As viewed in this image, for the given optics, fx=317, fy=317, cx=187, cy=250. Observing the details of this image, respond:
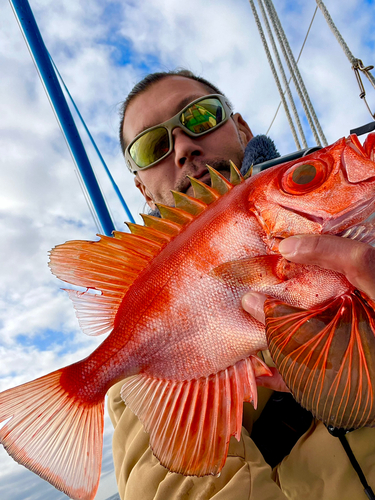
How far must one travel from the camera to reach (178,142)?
229 cm

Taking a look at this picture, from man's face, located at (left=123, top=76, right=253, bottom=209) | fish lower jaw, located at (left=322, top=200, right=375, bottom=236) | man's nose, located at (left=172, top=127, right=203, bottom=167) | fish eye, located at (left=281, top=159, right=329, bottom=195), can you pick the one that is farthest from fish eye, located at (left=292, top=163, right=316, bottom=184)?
man's nose, located at (left=172, top=127, right=203, bottom=167)

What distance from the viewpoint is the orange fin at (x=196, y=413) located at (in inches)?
37.7

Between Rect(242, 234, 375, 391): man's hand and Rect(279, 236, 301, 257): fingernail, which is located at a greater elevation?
Rect(279, 236, 301, 257): fingernail

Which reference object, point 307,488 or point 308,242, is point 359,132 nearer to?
point 308,242

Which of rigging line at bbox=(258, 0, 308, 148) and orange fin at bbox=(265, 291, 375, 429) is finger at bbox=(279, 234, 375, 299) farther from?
rigging line at bbox=(258, 0, 308, 148)

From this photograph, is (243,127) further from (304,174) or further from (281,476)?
(281,476)

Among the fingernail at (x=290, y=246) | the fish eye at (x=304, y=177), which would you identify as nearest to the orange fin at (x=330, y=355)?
the fingernail at (x=290, y=246)

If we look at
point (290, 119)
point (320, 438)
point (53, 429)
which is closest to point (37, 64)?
point (290, 119)

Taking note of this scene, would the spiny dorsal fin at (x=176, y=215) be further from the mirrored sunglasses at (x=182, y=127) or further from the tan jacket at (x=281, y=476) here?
the mirrored sunglasses at (x=182, y=127)

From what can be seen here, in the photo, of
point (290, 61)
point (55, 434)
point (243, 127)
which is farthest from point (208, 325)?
point (290, 61)

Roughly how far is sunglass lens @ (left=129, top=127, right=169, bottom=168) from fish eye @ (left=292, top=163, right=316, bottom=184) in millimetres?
1657

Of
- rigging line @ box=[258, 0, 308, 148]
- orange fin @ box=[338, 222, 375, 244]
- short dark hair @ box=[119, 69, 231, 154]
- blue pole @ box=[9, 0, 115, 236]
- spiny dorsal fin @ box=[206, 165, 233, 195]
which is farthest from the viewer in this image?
blue pole @ box=[9, 0, 115, 236]

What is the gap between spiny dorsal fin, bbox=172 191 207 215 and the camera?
1.08 metres

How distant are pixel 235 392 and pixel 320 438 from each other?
1.64ft
